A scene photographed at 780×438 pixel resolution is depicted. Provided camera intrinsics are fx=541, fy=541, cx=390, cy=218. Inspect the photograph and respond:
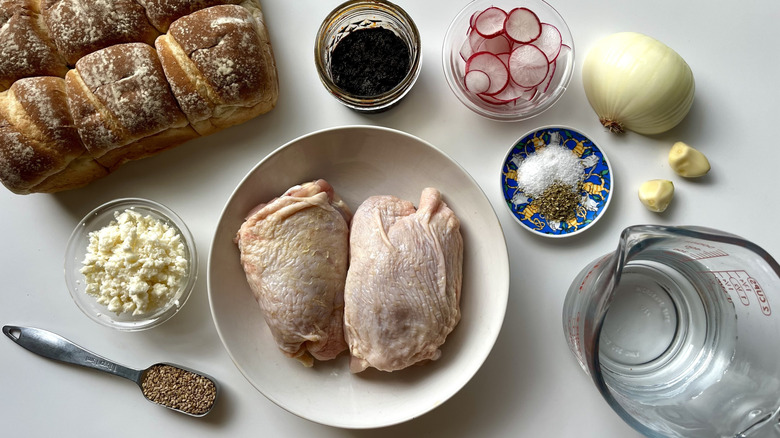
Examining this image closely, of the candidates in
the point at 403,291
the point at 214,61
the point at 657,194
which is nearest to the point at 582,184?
the point at 657,194

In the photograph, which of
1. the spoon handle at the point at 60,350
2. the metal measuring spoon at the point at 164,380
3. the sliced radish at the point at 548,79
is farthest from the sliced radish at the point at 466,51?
the spoon handle at the point at 60,350

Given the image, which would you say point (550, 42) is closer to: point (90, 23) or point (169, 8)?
point (169, 8)

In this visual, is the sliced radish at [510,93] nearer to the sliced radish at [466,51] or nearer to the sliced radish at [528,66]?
the sliced radish at [528,66]

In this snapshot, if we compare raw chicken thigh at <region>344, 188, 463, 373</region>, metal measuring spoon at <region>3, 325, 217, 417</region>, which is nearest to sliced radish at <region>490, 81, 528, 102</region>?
raw chicken thigh at <region>344, 188, 463, 373</region>

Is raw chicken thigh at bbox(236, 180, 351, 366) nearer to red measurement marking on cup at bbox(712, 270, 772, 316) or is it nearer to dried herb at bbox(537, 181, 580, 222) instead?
dried herb at bbox(537, 181, 580, 222)

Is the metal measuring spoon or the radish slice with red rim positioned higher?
the radish slice with red rim

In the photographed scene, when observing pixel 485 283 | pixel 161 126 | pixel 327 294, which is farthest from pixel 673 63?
pixel 161 126

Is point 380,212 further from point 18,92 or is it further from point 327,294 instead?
point 18,92
